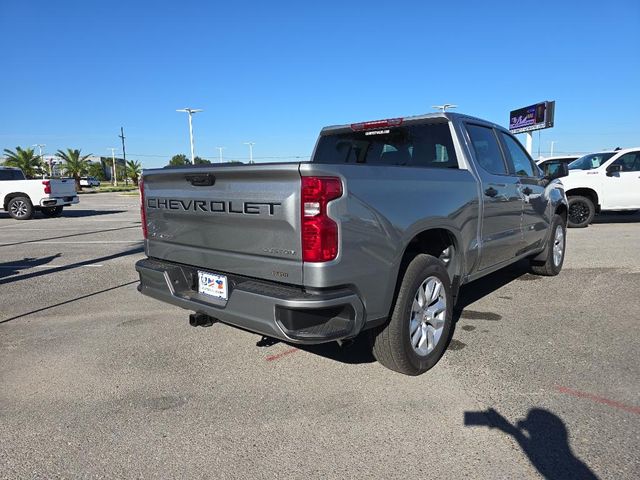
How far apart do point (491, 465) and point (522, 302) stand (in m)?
3.17

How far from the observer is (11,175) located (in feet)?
55.9

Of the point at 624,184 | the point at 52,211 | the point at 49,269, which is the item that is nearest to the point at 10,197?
the point at 52,211

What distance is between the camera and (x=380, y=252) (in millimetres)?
2926

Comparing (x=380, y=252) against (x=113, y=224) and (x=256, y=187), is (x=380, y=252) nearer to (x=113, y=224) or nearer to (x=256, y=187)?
(x=256, y=187)

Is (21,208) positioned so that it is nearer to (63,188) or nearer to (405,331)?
(63,188)

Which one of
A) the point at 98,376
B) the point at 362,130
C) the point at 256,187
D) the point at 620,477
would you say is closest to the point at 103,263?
the point at 98,376

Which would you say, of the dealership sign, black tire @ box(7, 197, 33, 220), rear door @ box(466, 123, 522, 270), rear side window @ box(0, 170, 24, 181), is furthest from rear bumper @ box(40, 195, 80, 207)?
the dealership sign

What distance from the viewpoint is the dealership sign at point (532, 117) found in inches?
993

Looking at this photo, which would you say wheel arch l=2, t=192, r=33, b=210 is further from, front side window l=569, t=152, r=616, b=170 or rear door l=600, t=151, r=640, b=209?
rear door l=600, t=151, r=640, b=209

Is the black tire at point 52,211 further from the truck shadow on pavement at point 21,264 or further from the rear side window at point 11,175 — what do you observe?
the truck shadow on pavement at point 21,264

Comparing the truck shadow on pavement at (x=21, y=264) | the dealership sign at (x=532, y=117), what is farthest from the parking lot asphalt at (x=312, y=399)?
the dealership sign at (x=532, y=117)

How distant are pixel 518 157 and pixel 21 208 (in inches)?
668

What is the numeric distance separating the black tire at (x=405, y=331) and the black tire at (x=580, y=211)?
32.3ft

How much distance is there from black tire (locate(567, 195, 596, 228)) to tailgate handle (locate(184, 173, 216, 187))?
10948 mm
